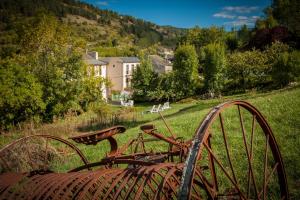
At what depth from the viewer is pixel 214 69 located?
43.6 meters

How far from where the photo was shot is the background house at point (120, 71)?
198 feet

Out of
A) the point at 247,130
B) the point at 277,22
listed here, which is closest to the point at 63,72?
the point at 247,130

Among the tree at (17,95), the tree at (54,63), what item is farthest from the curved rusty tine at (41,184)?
the tree at (54,63)

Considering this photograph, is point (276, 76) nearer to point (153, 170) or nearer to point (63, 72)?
point (63, 72)

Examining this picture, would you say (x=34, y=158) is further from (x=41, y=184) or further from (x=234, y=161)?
(x=41, y=184)

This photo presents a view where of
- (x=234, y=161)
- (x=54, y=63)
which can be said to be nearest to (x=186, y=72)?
(x=54, y=63)

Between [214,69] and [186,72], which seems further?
[186,72]

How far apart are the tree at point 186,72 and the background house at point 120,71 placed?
1607 cm

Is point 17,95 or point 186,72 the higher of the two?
point 186,72

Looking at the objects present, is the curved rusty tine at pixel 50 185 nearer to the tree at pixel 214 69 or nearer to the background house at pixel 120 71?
the tree at pixel 214 69

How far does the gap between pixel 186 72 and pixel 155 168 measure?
141 feet

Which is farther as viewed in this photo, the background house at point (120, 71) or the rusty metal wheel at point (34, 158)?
the background house at point (120, 71)

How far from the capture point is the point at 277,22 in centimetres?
6550

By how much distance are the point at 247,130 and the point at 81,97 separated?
18.6 m
